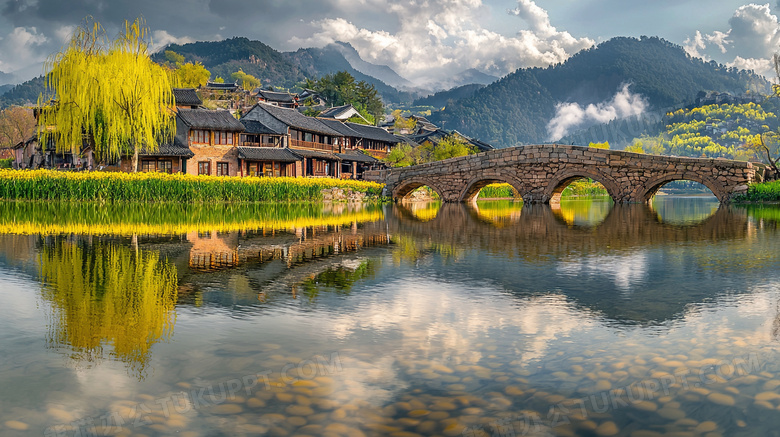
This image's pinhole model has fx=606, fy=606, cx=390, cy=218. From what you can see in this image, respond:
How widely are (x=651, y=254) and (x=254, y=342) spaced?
8.70m

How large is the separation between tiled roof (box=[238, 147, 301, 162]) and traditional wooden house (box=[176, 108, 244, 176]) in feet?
3.14

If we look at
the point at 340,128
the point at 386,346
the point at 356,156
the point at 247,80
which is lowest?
the point at 386,346

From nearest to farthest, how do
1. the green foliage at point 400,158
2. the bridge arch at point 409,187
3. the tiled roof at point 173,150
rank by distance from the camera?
the bridge arch at point 409,187 → the tiled roof at point 173,150 → the green foliage at point 400,158

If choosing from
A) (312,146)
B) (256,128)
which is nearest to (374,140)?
(312,146)

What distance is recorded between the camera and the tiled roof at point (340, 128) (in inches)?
2638

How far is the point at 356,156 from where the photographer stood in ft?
217

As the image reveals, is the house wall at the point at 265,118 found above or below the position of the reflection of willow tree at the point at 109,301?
above

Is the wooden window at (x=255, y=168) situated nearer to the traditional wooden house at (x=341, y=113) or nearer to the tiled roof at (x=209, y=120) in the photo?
the tiled roof at (x=209, y=120)

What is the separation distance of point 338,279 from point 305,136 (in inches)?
2167

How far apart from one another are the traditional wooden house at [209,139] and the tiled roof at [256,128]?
186 cm

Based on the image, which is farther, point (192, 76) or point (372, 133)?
point (192, 76)

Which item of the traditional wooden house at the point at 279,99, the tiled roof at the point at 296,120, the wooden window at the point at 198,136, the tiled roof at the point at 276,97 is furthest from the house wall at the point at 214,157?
the tiled roof at the point at 276,97

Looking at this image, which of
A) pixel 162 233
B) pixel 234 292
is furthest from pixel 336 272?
pixel 162 233

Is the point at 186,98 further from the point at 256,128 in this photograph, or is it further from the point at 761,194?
the point at 761,194
